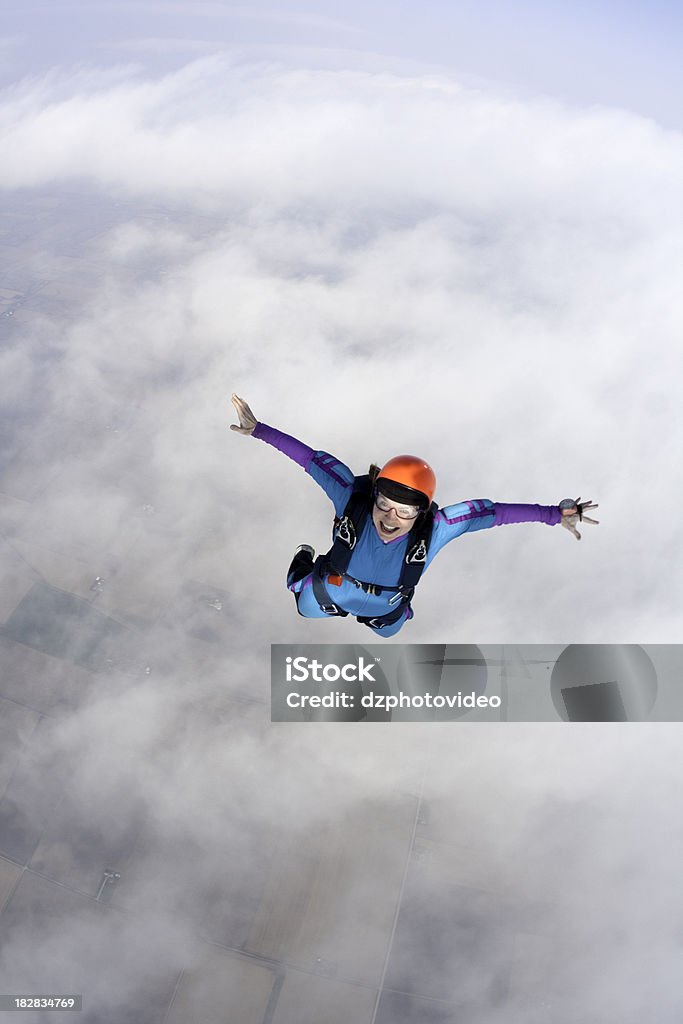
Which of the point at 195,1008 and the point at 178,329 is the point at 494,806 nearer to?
the point at 195,1008

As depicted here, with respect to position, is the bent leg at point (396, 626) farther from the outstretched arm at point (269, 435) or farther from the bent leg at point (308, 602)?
the outstretched arm at point (269, 435)

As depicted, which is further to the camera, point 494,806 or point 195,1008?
point 494,806

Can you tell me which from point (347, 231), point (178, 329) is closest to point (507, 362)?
point (347, 231)

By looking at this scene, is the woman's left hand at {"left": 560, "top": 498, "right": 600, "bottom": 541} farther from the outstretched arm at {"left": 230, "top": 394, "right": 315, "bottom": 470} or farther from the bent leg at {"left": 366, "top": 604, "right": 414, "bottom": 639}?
the outstretched arm at {"left": 230, "top": 394, "right": 315, "bottom": 470}

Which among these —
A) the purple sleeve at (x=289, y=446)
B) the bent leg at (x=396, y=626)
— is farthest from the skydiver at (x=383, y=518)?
the bent leg at (x=396, y=626)

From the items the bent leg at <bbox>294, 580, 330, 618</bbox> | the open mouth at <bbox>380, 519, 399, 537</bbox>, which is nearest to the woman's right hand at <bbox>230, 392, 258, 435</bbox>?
the open mouth at <bbox>380, 519, 399, 537</bbox>

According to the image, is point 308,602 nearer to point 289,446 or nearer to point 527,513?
point 289,446

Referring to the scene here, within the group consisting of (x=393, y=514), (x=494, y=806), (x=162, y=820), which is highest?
(x=494, y=806)
